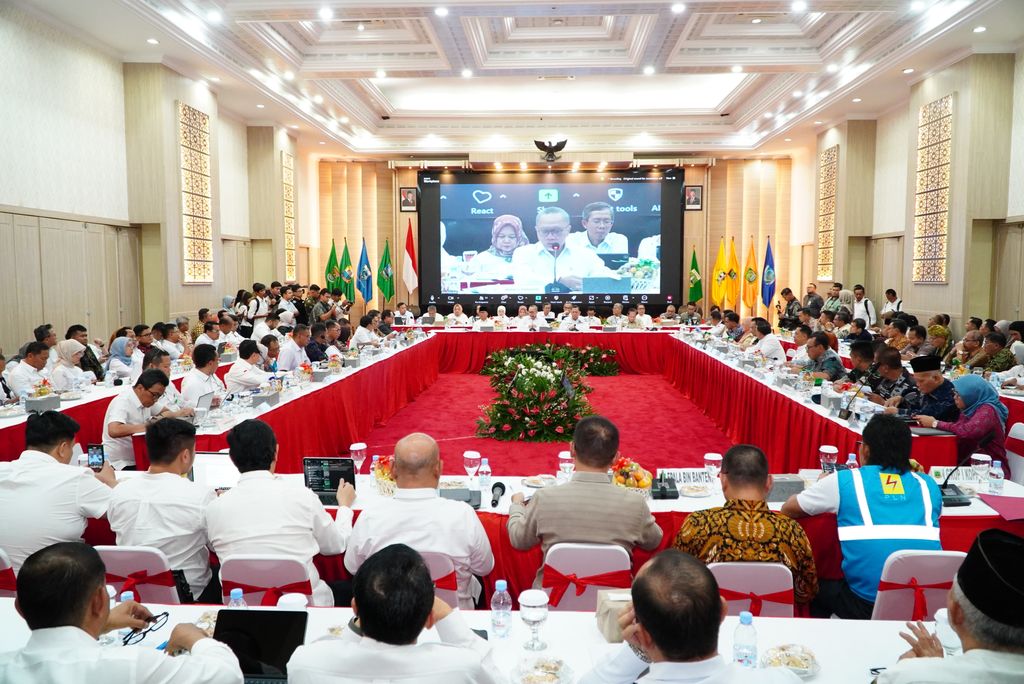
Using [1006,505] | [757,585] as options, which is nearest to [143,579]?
[757,585]

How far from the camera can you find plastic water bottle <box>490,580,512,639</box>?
6.56ft

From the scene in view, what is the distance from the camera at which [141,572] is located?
2.36 meters

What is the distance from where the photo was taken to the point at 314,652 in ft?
4.66

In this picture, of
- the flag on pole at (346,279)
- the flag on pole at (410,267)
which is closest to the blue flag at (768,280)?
the flag on pole at (410,267)

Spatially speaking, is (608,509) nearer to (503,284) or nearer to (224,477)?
(224,477)

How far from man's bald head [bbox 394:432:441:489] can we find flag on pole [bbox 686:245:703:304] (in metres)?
13.8

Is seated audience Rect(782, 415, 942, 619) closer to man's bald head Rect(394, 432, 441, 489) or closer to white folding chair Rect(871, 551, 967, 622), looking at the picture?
white folding chair Rect(871, 551, 967, 622)

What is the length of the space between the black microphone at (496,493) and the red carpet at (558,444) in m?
2.49

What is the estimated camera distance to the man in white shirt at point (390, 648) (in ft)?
4.52

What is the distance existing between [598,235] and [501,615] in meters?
13.8

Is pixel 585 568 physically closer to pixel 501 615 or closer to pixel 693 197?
pixel 501 615

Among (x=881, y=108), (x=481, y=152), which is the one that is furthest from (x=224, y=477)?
(x=481, y=152)

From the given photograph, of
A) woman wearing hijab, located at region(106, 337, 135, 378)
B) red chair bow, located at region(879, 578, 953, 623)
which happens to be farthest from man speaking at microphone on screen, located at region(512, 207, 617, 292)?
red chair bow, located at region(879, 578, 953, 623)

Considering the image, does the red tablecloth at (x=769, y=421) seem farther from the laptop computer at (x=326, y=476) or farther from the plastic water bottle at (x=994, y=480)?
the laptop computer at (x=326, y=476)
